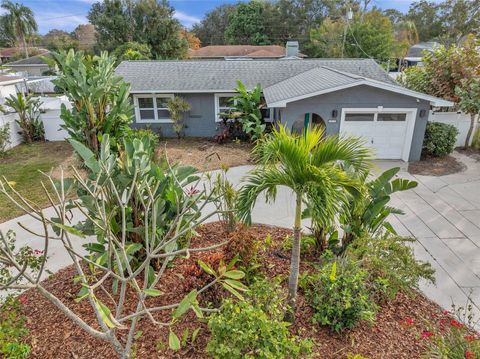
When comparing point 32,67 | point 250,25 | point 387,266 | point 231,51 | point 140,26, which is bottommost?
point 387,266

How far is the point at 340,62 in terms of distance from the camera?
56.6 ft

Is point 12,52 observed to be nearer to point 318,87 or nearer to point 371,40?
point 371,40

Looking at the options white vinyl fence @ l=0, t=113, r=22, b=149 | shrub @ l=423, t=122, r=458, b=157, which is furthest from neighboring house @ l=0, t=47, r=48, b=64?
shrub @ l=423, t=122, r=458, b=157

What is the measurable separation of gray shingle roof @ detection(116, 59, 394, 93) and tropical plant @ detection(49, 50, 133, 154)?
812cm

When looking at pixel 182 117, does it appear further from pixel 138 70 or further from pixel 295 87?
pixel 295 87

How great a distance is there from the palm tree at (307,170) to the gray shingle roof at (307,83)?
787 cm

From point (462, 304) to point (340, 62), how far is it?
15.0 metres

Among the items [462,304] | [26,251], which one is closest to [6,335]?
[26,251]

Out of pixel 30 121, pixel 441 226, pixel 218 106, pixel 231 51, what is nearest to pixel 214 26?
pixel 231 51

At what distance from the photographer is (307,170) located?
140 inches

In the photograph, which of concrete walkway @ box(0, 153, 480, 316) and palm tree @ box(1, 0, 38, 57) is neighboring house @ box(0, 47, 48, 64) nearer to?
palm tree @ box(1, 0, 38, 57)

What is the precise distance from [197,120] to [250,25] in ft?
131

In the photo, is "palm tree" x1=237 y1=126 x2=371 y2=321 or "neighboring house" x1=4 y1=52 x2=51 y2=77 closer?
"palm tree" x1=237 y1=126 x2=371 y2=321

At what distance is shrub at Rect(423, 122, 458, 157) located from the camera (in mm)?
11711
